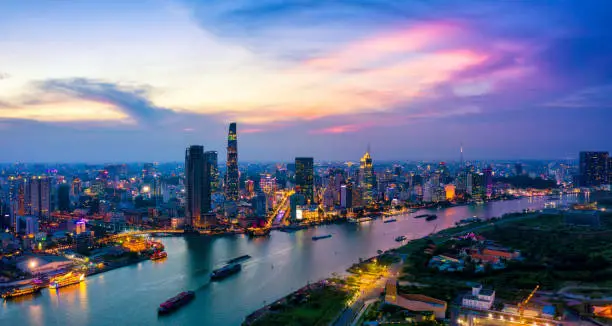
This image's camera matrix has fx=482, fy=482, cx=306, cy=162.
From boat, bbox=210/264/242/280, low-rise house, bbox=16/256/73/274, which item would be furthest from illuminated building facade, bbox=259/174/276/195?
low-rise house, bbox=16/256/73/274

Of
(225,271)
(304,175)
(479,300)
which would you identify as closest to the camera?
(479,300)

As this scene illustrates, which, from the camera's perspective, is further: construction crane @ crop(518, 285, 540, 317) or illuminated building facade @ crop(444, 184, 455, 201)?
illuminated building facade @ crop(444, 184, 455, 201)

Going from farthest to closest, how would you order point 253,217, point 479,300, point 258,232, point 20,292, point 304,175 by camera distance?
point 304,175, point 253,217, point 258,232, point 20,292, point 479,300

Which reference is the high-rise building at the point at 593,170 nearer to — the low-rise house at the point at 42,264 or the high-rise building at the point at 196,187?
the high-rise building at the point at 196,187

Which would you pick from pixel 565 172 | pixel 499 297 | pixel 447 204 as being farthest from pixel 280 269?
pixel 565 172

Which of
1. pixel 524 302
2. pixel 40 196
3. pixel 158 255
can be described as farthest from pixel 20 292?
pixel 40 196

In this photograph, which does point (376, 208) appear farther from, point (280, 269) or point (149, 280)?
point (149, 280)

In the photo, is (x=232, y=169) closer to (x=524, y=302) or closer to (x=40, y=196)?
(x=40, y=196)

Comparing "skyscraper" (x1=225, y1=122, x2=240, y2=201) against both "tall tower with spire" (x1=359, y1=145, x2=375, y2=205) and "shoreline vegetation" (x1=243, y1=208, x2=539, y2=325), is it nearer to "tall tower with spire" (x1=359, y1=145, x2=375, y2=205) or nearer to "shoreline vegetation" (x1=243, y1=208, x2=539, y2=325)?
"tall tower with spire" (x1=359, y1=145, x2=375, y2=205)
